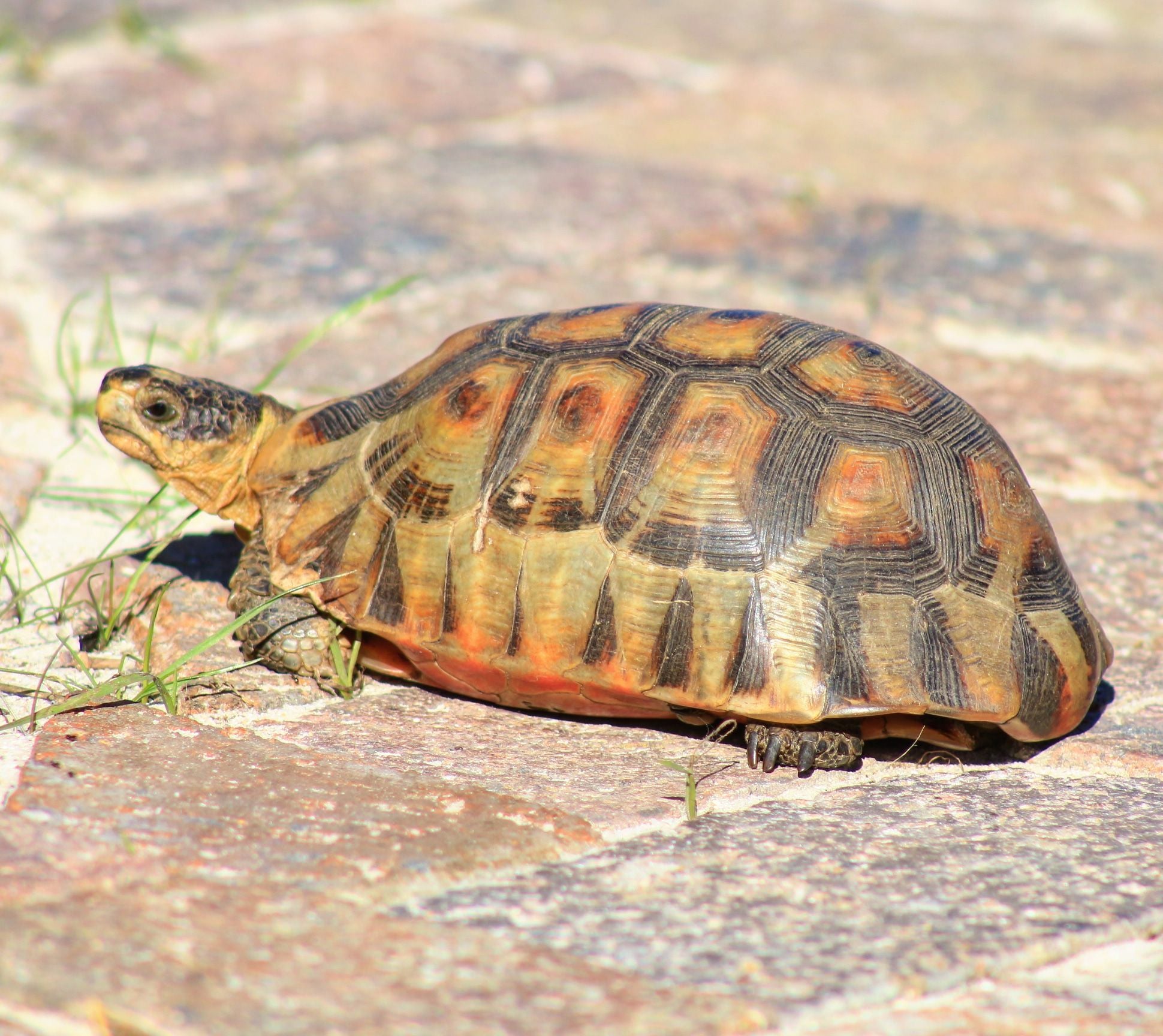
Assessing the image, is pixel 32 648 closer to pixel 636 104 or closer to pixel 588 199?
pixel 588 199

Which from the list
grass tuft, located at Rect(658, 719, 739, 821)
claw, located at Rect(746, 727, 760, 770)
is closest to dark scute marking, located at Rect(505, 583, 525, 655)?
grass tuft, located at Rect(658, 719, 739, 821)

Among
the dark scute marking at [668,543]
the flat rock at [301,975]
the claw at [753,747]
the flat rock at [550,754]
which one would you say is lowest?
the flat rock at [301,975]

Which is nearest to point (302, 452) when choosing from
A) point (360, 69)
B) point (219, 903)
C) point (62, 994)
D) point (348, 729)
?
point (348, 729)

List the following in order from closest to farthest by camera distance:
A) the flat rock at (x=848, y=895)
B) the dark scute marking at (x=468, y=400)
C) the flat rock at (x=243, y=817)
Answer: the flat rock at (x=848, y=895), the flat rock at (x=243, y=817), the dark scute marking at (x=468, y=400)

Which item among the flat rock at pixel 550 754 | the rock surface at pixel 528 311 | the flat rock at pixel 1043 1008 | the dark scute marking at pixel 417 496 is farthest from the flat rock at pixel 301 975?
the dark scute marking at pixel 417 496

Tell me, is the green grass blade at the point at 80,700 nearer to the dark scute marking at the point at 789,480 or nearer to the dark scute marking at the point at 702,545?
the dark scute marking at the point at 702,545

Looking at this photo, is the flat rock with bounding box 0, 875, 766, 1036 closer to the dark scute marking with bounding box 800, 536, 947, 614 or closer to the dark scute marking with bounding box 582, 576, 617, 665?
the dark scute marking with bounding box 582, 576, 617, 665
